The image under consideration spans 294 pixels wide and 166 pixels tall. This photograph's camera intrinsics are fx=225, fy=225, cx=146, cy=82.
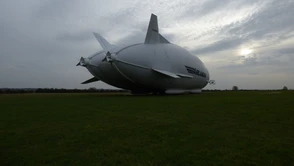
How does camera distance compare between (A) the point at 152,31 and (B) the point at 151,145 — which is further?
(A) the point at 152,31

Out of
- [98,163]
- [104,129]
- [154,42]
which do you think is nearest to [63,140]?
[104,129]

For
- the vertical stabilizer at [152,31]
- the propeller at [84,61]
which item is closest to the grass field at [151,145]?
the propeller at [84,61]

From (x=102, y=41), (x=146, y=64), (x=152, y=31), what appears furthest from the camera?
(x=102, y=41)

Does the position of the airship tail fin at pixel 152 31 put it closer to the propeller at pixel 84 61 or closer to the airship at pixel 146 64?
the airship at pixel 146 64

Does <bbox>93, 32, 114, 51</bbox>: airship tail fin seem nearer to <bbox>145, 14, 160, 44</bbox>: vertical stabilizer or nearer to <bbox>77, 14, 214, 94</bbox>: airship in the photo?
<bbox>77, 14, 214, 94</bbox>: airship

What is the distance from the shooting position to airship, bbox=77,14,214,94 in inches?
1150

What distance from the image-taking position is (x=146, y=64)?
30.6 metres

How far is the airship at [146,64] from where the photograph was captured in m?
29.2

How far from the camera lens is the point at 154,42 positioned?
3372 centimetres

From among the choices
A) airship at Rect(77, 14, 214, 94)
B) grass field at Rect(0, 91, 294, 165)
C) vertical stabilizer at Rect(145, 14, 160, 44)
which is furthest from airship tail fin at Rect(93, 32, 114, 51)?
grass field at Rect(0, 91, 294, 165)

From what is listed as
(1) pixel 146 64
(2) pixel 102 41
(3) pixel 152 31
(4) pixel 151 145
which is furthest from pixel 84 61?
(4) pixel 151 145

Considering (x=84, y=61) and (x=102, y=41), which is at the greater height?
(x=102, y=41)

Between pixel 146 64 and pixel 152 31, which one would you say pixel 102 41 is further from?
pixel 146 64

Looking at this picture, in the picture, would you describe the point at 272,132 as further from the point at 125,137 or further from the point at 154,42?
the point at 154,42
